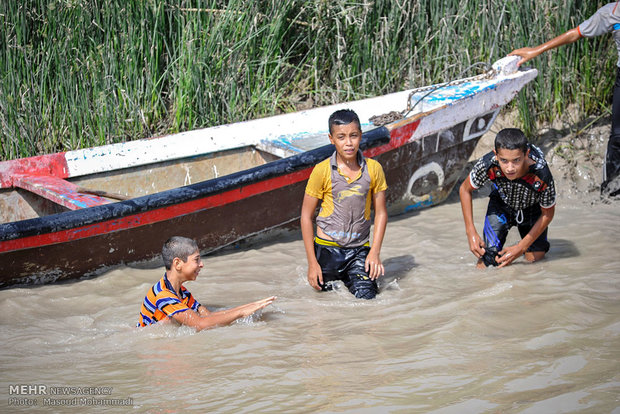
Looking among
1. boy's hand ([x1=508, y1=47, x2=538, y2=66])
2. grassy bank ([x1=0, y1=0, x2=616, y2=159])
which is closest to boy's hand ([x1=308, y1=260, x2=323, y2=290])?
grassy bank ([x1=0, y1=0, x2=616, y2=159])

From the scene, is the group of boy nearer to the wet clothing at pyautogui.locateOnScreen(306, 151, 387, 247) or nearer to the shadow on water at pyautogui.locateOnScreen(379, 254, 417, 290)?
the wet clothing at pyautogui.locateOnScreen(306, 151, 387, 247)

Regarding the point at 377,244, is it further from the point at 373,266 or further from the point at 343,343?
the point at 343,343

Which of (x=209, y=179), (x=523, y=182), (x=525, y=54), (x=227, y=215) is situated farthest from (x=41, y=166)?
(x=525, y=54)

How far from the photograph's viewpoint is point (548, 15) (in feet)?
21.6

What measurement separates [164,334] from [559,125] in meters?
4.90

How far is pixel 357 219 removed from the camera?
416 centimetres

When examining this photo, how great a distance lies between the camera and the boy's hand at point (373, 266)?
4.00 m

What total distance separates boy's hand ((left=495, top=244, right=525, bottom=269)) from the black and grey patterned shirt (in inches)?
11.5

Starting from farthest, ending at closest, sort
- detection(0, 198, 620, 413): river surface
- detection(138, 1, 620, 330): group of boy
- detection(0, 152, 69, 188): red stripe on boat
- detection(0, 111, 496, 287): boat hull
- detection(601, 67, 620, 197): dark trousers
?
detection(601, 67, 620, 197): dark trousers, detection(0, 152, 69, 188): red stripe on boat, detection(0, 111, 496, 287): boat hull, detection(138, 1, 620, 330): group of boy, detection(0, 198, 620, 413): river surface

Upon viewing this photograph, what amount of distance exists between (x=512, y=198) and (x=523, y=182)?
17cm

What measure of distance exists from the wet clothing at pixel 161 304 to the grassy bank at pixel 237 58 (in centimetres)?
289

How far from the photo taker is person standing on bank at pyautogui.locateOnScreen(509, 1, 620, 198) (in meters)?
5.70

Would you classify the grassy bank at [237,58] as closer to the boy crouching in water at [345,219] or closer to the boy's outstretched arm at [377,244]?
the boy crouching in water at [345,219]

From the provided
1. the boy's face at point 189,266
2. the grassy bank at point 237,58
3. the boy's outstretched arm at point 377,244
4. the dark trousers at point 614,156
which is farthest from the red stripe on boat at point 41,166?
the dark trousers at point 614,156
